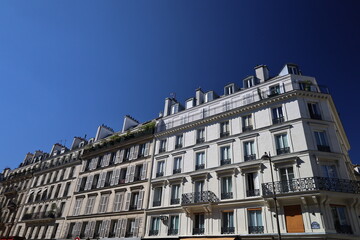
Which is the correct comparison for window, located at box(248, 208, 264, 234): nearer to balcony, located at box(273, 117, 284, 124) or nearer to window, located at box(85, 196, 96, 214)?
balcony, located at box(273, 117, 284, 124)

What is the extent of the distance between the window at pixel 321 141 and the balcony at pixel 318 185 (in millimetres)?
2082

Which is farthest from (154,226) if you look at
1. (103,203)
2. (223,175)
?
(223,175)

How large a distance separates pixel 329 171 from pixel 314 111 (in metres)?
4.43

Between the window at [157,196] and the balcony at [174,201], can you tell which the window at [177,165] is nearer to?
the window at [157,196]

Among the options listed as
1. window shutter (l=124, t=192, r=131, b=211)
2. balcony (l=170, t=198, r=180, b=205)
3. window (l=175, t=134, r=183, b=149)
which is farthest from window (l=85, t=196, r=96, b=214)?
window (l=175, t=134, r=183, b=149)

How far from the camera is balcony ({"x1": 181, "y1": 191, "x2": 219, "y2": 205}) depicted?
1742 cm

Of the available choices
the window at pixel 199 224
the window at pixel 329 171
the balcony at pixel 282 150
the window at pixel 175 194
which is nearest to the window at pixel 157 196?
the window at pixel 175 194

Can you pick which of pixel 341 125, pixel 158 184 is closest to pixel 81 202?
pixel 158 184

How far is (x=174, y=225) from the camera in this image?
61.3 ft

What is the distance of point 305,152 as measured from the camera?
15211 mm

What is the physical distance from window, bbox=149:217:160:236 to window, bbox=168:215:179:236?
4.01 feet

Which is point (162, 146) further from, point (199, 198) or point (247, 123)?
point (247, 123)

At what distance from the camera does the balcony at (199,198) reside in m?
17.4

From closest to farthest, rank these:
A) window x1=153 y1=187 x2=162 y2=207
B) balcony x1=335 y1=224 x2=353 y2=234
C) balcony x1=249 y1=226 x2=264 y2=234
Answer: balcony x1=335 y1=224 x2=353 y2=234
balcony x1=249 y1=226 x2=264 y2=234
window x1=153 y1=187 x2=162 y2=207
